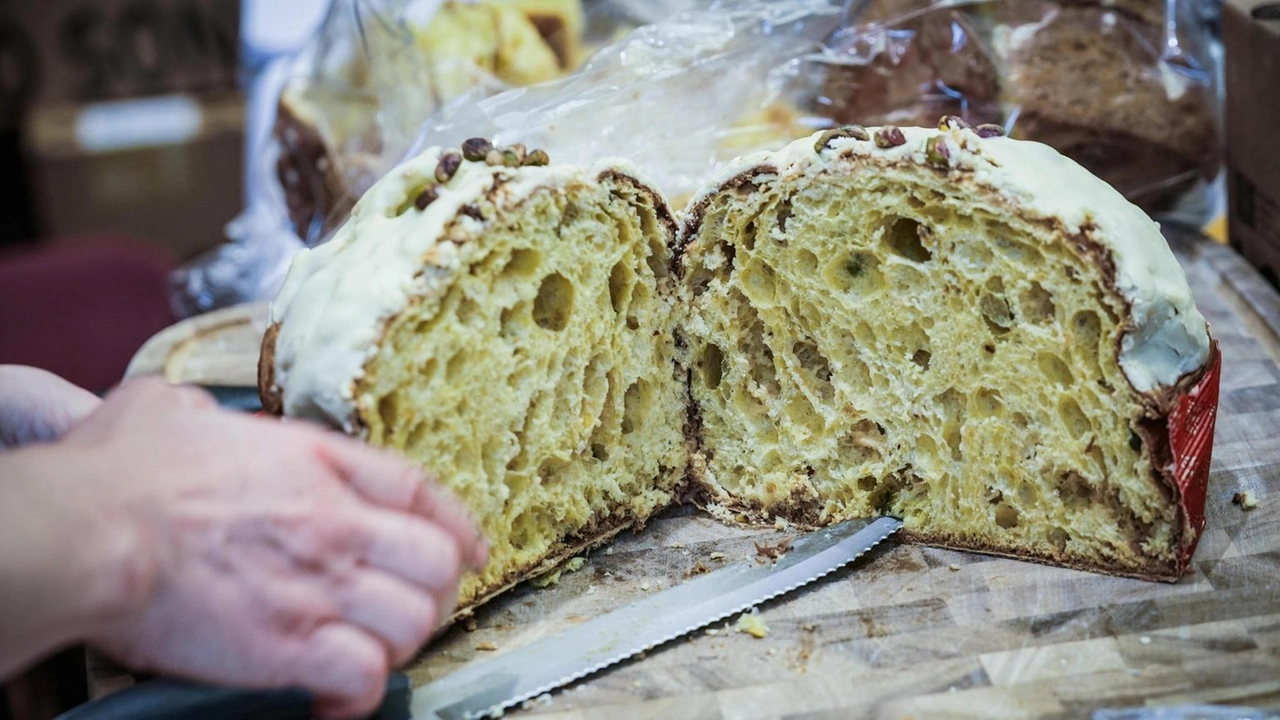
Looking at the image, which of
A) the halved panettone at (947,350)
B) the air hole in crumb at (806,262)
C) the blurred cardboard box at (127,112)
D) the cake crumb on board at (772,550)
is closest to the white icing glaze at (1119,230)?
the halved panettone at (947,350)

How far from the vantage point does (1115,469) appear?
2.19 m

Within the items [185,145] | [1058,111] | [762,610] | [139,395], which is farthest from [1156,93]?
[185,145]

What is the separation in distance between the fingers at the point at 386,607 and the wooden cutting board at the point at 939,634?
0.36m

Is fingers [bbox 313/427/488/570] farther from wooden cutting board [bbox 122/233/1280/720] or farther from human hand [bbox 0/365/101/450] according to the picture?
human hand [bbox 0/365/101/450]

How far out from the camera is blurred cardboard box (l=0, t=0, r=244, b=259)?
566 centimetres

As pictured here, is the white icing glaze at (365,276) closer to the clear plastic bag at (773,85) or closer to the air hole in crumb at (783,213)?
the air hole in crumb at (783,213)

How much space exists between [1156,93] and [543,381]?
2146mm

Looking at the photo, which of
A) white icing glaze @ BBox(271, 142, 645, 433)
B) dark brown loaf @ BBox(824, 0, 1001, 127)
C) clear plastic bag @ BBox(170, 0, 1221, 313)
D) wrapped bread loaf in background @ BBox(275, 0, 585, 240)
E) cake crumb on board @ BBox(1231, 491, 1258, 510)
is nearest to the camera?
white icing glaze @ BBox(271, 142, 645, 433)

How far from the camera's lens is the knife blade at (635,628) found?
6.57ft

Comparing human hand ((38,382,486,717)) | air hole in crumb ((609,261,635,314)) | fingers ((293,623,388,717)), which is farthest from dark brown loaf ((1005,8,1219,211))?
fingers ((293,623,388,717))

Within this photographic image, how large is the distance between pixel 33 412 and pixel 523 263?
882 mm

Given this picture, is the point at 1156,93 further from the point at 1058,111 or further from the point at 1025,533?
the point at 1025,533

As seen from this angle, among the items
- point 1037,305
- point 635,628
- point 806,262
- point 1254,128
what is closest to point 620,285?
point 806,262

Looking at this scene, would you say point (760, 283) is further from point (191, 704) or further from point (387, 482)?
point (191, 704)
